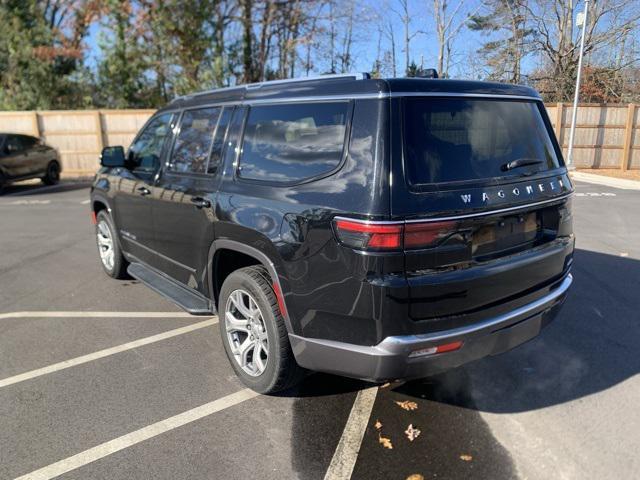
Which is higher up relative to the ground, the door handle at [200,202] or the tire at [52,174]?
the door handle at [200,202]

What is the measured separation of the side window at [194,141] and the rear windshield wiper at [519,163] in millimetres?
2083

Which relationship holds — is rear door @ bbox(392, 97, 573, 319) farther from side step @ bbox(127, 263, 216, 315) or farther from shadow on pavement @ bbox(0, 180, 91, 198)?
shadow on pavement @ bbox(0, 180, 91, 198)

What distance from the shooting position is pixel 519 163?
9.65 feet

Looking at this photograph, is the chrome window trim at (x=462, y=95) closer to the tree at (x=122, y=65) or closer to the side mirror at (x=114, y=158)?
the side mirror at (x=114, y=158)

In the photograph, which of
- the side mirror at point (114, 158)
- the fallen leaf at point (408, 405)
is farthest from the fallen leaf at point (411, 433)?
the side mirror at point (114, 158)

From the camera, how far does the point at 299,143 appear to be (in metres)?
2.92

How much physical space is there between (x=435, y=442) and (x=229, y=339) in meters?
1.53

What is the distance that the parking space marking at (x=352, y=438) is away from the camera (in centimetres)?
258

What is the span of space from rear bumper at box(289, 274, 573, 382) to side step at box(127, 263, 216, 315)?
1202 mm

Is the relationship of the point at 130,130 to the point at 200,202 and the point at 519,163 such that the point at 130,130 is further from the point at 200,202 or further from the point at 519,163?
the point at 519,163

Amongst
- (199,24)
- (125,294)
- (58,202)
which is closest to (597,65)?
(199,24)

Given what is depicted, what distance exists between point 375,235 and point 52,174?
16.7 metres

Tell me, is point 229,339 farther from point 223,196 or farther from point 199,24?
point 199,24

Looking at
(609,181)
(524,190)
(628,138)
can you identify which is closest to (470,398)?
(524,190)
